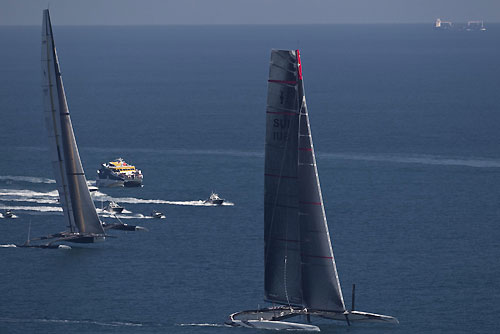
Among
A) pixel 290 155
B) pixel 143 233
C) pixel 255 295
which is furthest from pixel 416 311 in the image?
pixel 143 233

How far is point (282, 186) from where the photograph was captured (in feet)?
287

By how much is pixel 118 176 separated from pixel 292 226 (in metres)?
68.9

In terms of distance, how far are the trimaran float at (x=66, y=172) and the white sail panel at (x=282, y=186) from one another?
36.2 m

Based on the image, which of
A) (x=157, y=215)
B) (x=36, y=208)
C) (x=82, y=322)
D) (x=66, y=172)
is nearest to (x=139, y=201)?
(x=157, y=215)

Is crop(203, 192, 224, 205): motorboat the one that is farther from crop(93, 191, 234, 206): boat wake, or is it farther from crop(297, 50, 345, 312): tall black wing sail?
crop(297, 50, 345, 312): tall black wing sail

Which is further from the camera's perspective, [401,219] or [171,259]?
[401,219]

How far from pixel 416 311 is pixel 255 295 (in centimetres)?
1290

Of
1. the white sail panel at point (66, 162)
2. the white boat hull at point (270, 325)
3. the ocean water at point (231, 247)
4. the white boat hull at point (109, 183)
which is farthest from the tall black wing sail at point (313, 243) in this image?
the white boat hull at point (109, 183)

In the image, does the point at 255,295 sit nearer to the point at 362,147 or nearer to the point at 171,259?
the point at 171,259

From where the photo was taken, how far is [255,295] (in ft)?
335

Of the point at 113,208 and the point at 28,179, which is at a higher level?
the point at 28,179

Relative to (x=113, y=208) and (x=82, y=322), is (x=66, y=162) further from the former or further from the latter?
(x=82, y=322)

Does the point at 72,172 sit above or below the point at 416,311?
above

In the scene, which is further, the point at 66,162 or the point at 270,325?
the point at 66,162
